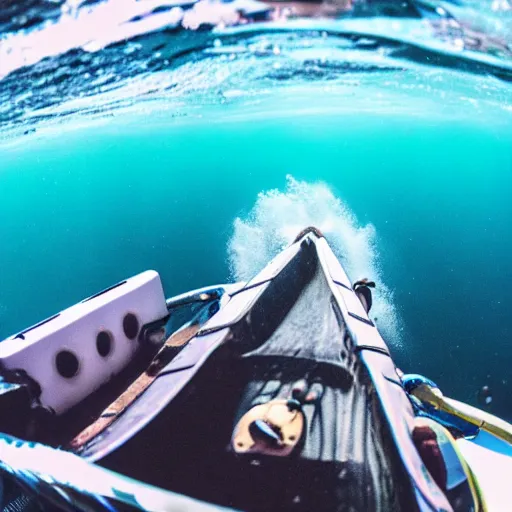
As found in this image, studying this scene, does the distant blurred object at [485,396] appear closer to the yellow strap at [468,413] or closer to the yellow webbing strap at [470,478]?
the yellow strap at [468,413]

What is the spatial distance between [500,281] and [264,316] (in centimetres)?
1716

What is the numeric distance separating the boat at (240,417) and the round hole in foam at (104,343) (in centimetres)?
1

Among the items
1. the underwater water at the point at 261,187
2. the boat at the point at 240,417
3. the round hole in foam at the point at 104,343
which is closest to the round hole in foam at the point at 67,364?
the boat at the point at 240,417

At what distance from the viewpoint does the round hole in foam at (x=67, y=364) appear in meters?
3.19

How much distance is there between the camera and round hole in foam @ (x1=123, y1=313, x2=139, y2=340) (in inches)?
152

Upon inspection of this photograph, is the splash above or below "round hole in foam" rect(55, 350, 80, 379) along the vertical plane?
above

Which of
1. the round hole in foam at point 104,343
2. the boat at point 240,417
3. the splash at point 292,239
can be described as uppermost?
the splash at point 292,239

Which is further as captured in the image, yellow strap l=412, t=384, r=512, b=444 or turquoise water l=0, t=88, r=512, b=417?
turquoise water l=0, t=88, r=512, b=417

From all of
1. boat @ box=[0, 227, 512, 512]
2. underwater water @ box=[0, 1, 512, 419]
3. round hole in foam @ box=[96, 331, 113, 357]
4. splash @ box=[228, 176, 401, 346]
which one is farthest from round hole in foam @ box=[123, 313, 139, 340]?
splash @ box=[228, 176, 401, 346]

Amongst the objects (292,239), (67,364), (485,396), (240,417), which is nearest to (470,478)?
(240,417)

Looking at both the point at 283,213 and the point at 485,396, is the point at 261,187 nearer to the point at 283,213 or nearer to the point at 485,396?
the point at 283,213

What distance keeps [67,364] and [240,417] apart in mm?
1704

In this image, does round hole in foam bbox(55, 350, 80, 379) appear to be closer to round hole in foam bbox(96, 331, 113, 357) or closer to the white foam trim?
the white foam trim

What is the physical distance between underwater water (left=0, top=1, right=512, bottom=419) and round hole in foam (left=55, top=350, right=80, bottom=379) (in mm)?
6121
